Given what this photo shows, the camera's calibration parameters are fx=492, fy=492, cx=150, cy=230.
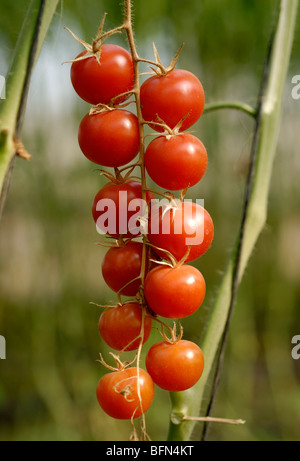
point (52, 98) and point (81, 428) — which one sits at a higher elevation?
point (52, 98)

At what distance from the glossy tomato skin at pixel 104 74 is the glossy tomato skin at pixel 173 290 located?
12 centimetres

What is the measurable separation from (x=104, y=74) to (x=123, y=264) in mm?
124

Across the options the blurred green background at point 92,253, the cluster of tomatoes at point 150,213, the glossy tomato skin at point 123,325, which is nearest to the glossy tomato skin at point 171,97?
the cluster of tomatoes at point 150,213

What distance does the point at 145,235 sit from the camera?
0.32 meters

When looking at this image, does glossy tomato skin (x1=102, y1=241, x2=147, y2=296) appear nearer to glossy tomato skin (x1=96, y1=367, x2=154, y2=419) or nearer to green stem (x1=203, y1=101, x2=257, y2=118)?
glossy tomato skin (x1=96, y1=367, x2=154, y2=419)

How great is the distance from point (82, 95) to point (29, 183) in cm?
101

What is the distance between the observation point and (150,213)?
32 cm

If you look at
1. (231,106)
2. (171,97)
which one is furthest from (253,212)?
A: (171,97)

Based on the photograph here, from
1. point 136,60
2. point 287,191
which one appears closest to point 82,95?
point 136,60

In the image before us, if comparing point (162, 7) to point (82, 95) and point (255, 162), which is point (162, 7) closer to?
point (255, 162)

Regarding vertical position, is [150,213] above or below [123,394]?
above

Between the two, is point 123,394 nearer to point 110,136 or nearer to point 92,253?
point 110,136

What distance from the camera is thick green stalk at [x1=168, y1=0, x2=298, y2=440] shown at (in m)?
0.45

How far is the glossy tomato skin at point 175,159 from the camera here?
1.01 ft
